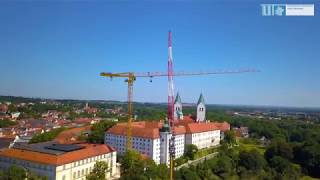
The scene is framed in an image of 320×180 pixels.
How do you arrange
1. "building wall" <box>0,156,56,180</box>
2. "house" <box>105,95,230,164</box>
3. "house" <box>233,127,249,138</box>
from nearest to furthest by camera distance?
"building wall" <box>0,156,56,180</box> < "house" <box>105,95,230,164</box> < "house" <box>233,127,249,138</box>

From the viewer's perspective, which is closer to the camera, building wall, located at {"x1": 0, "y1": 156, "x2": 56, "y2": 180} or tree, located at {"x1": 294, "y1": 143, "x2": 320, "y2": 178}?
building wall, located at {"x1": 0, "y1": 156, "x2": 56, "y2": 180}

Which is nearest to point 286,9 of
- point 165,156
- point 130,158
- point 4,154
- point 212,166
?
point 130,158

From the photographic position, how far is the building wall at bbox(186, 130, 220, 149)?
27.1 metres

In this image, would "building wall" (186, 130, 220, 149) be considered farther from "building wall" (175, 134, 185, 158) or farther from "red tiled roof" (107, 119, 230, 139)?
"building wall" (175, 134, 185, 158)

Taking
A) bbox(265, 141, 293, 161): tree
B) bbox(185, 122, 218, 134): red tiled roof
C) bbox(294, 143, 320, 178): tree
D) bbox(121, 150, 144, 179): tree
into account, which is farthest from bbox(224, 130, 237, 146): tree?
bbox(121, 150, 144, 179): tree

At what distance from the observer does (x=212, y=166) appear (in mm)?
19516

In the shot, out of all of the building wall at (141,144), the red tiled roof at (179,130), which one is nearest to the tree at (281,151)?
the red tiled roof at (179,130)

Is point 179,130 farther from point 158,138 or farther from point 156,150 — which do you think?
point 156,150

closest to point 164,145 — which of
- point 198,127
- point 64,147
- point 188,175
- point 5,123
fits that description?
point 198,127

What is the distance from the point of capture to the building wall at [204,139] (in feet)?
88.9

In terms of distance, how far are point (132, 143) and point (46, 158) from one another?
27.2 feet

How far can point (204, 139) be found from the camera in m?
29.5

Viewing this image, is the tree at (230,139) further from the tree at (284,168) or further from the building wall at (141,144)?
the building wall at (141,144)

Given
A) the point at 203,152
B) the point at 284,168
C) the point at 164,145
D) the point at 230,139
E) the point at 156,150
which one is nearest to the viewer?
the point at 284,168
